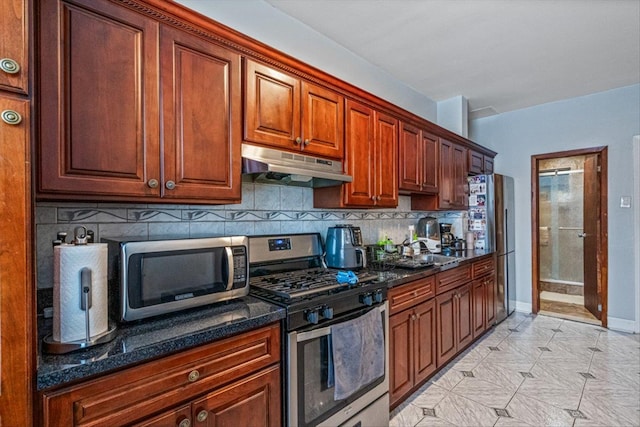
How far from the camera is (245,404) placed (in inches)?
51.5

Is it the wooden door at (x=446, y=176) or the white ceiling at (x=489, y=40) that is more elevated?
the white ceiling at (x=489, y=40)

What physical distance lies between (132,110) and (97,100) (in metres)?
0.12

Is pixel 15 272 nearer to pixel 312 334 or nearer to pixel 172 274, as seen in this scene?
pixel 172 274

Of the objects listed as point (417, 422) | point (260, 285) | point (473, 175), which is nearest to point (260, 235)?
point (260, 285)

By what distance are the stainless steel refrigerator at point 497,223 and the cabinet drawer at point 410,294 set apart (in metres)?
1.63

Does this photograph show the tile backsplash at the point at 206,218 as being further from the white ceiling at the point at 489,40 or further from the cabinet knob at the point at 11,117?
the white ceiling at the point at 489,40

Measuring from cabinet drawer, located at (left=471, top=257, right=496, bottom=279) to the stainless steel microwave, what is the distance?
2.48 metres

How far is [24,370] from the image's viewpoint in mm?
827

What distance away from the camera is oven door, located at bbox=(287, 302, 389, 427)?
4.79ft

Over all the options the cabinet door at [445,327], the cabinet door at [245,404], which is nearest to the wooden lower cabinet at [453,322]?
the cabinet door at [445,327]

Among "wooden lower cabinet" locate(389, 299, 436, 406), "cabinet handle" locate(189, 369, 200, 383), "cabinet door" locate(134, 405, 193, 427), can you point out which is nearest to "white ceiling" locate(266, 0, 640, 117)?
"wooden lower cabinet" locate(389, 299, 436, 406)

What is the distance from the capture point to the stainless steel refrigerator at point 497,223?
3.66 metres

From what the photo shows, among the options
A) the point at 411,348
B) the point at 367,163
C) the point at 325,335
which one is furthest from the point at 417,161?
the point at 325,335

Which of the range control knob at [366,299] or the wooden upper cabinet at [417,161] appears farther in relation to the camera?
the wooden upper cabinet at [417,161]
